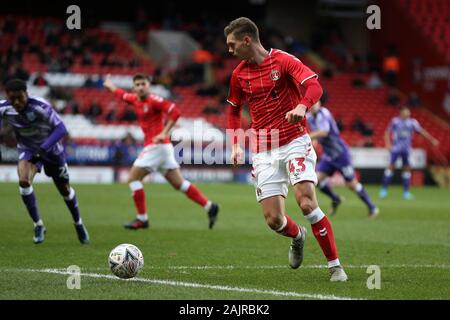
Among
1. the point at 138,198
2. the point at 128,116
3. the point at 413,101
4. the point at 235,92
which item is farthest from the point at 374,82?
the point at 235,92

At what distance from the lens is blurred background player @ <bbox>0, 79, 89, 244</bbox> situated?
11.0 meters

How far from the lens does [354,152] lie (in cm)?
3244

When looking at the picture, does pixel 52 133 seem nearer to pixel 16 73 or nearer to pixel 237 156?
pixel 237 156

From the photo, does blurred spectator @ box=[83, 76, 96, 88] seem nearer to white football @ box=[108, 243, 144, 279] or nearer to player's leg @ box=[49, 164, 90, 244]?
player's leg @ box=[49, 164, 90, 244]

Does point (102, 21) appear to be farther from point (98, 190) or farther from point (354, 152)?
point (98, 190)

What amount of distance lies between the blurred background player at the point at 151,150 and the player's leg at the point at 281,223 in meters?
5.64

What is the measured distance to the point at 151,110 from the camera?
577 inches

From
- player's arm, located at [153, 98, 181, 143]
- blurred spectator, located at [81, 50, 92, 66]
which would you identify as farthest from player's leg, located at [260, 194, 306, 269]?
blurred spectator, located at [81, 50, 92, 66]

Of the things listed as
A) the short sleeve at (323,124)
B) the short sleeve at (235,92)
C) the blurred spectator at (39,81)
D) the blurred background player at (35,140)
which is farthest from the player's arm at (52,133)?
the blurred spectator at (39,81)

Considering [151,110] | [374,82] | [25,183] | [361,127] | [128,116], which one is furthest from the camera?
[374,82]

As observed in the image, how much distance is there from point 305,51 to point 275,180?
34.3m

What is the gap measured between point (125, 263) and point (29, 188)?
156 inches

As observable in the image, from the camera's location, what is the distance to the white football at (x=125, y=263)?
27.0 ft

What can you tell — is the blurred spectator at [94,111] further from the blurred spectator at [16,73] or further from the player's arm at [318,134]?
the player's arm at [318,134]
